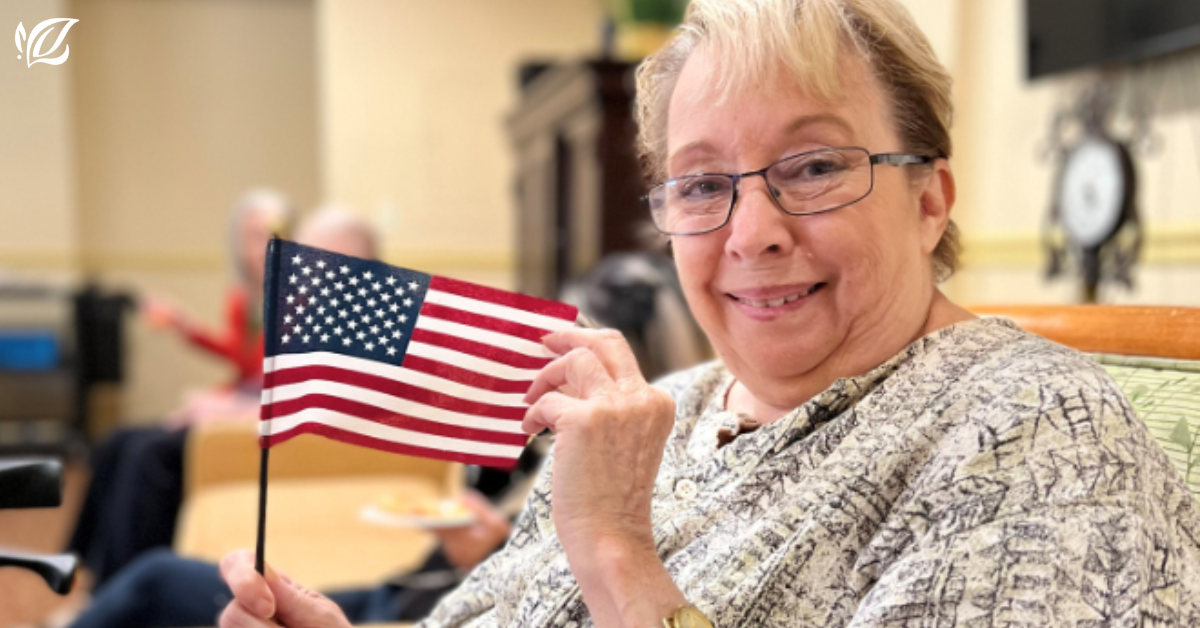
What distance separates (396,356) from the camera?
1105 millimetres

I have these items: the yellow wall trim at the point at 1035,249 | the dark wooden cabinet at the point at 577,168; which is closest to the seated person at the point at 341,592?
the dark wooden cabinet at the point at 577,168

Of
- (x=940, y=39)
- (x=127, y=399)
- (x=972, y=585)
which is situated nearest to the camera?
(x=972, y=585)

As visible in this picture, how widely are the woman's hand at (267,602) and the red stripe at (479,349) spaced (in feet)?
0.91

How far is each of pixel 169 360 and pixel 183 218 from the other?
96 centimetres

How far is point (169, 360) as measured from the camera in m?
7.39

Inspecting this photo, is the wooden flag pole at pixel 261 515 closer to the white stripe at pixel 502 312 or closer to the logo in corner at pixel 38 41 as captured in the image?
the white stripe at pixel 502 312

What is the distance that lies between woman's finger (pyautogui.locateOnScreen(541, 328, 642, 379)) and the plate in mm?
973

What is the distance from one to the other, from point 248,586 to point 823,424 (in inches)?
22.6

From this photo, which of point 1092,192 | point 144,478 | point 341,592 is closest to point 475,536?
point 341,592

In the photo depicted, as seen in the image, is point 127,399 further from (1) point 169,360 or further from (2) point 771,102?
(2) point 771,102

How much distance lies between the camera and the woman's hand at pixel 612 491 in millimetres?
928

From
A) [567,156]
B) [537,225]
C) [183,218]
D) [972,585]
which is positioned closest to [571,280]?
[567,156]

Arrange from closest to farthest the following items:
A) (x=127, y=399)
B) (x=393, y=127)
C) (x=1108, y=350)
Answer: (x=1108, y=350), (x=393, y=127), (x=127, y=399)

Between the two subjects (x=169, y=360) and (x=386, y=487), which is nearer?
(x=386, y=487)
